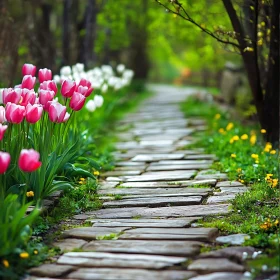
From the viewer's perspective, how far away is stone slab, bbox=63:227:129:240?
13.4ft

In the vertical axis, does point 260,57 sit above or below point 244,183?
above

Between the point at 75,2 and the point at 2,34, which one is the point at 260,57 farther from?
the point at 75,2

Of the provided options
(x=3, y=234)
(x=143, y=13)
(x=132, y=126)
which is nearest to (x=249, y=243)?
(x=3, y=234)

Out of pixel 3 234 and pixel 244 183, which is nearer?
pixel 3 234

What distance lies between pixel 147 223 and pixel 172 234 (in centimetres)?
38

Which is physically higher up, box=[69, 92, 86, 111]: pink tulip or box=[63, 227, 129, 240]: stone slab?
box=[69, 92, 86, 111]: pink tulip

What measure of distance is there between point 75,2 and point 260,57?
547cm

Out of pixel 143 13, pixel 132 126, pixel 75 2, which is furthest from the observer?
pixel 143 13

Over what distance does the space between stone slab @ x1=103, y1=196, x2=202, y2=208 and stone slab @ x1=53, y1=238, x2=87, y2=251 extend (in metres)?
0.99

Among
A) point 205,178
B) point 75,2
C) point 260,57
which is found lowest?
point 205,178

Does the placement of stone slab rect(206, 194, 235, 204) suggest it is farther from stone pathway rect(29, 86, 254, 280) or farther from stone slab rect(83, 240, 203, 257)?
stone slab rect(83, 240, 203, 257)

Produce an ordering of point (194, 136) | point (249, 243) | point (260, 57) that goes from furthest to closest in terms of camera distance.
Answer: point (194, 136), point (260, 57), point (249, 243)

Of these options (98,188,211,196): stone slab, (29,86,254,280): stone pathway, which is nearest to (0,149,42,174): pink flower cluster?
(29,86,254,280): stone pathway

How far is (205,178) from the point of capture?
230 inches
